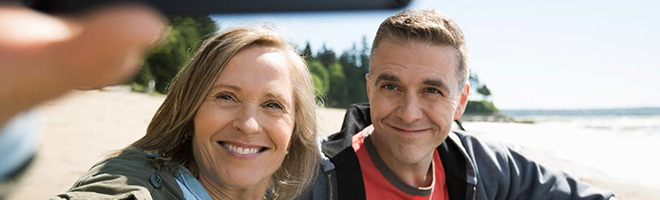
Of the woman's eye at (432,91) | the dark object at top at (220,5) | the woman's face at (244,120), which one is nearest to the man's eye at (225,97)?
the woman's face at (244,120)

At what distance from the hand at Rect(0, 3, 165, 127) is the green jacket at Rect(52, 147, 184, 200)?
1.56 metres

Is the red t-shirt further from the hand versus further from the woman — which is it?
the hand

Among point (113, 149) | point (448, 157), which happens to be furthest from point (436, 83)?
point (113, 149)

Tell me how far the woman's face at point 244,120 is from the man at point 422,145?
75 centimetres

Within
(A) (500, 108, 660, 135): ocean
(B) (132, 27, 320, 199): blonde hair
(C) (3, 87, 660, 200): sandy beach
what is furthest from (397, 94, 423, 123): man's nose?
(A) (500, 108, 660, 135): ocean

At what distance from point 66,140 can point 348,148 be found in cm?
941

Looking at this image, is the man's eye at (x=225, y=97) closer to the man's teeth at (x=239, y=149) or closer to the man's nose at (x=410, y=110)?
the man's teeth at (x=239, y=149)

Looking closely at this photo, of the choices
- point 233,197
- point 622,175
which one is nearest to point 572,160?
point 622,175

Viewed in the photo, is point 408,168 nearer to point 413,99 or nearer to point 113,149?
point 413,99

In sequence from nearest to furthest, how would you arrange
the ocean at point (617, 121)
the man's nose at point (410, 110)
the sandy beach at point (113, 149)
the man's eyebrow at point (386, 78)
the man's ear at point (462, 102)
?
1. the man's nose at point (410, 110)
2. the man's eyebrow at point (386, 78)
3. the man's ear at point (462, 102)
4. the sandy beach at point (113, 149)
5. the ocean at point (617, 121)

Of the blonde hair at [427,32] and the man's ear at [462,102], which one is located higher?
the blonde hair at [427,32]

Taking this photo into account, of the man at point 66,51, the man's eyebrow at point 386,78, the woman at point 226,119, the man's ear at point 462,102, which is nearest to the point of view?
the man at point 66,51

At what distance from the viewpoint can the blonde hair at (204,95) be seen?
2.83 meters

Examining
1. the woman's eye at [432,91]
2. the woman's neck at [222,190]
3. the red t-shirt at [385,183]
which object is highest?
the woman's eye at [432,91]
